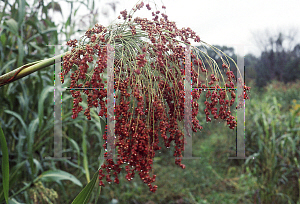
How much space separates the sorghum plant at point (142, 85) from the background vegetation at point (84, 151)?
182mm

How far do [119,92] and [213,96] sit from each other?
213 millimetres

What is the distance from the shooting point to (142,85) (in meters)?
0.57

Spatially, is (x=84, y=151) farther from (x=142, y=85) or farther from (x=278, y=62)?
(x=278, y=62)

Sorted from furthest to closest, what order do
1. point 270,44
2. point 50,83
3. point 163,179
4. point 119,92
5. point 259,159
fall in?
point 270,44 → point 163,179 → point 259,159 → point 50,83 → point 119,92

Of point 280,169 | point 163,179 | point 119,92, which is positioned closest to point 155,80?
point 119,92

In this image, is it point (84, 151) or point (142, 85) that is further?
point (84, 151)

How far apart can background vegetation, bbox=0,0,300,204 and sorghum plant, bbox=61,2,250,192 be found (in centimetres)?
18

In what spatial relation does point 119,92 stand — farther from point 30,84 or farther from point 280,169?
point 280,169

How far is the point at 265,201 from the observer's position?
6.37 feet

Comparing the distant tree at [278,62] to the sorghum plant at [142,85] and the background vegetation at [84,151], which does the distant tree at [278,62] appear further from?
the sorghum plant at [142,85]

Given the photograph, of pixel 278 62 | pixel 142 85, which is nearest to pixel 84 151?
pixel 142 85

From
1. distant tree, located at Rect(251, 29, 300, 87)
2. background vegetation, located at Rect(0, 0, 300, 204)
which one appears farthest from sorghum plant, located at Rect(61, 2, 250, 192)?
distant tree, located at Rect(251, 29, 300, 87)

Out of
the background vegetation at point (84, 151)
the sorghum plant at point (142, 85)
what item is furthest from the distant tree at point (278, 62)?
the sorghum plant at point (142, 85)

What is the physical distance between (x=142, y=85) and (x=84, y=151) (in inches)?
36.5
